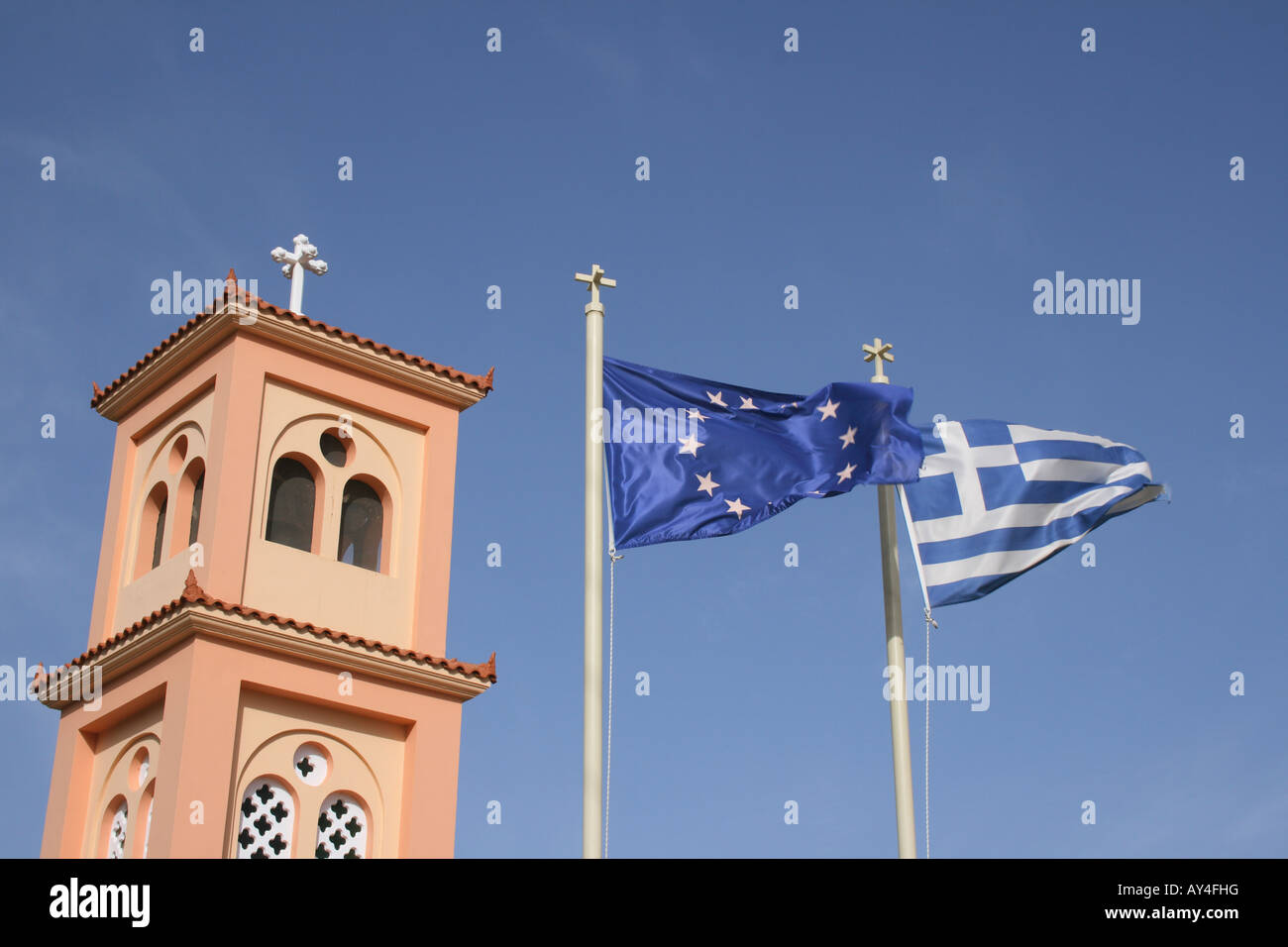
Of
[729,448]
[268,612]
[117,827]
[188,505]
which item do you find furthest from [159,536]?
[729,448]

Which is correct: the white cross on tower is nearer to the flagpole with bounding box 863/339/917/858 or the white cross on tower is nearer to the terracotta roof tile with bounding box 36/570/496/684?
the terracotta roof tile with bounding box 36/570/496/684

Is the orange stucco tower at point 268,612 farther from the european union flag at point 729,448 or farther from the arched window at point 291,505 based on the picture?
the european union flag at point 729,448

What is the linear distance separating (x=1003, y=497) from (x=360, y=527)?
7.87 meters

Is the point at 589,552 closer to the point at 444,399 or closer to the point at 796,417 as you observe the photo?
the point at 796,417

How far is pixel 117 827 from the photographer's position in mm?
19469

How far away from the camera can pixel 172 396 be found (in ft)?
69.5

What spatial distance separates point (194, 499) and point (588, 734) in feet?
26.5

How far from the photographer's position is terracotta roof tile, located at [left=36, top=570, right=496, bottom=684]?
1831cm

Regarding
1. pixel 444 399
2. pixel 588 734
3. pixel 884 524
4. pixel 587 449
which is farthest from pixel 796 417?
pixel 444 399

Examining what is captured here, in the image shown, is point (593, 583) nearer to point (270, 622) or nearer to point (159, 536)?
point (270, 622)

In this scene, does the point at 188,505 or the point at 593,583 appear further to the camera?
the point at 188,505

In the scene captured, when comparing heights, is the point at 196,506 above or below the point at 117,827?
above

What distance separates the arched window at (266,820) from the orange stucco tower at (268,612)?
27mm
